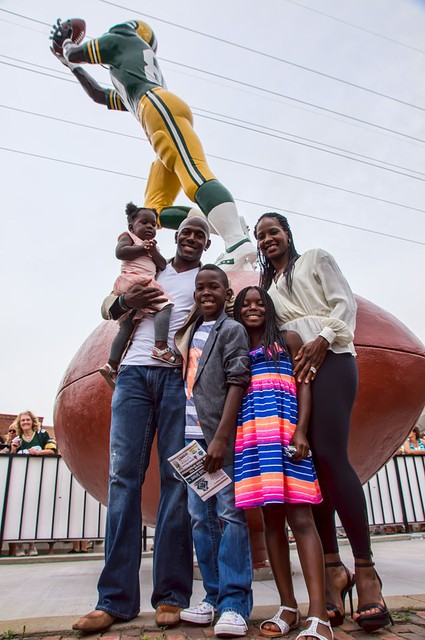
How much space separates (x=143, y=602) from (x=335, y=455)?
4.14ft

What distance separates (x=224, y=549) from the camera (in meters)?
1.77

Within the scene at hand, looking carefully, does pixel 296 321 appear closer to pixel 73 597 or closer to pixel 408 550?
pixel 73 597

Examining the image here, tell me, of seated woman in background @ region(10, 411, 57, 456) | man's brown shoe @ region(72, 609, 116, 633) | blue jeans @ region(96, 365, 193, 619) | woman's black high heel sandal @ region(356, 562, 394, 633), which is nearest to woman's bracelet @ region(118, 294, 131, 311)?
blue jeans @ region(96, 365, 193, 619)

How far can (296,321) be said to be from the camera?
213cm

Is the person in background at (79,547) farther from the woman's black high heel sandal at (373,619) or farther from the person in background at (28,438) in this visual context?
the woman's black high heel sandal at (373,619)

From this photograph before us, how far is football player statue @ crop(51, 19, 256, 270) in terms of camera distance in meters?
3.98

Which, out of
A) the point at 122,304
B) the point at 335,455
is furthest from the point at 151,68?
the point at 335,455

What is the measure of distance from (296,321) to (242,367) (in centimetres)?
36

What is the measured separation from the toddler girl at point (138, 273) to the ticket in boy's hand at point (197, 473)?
0.52 meters

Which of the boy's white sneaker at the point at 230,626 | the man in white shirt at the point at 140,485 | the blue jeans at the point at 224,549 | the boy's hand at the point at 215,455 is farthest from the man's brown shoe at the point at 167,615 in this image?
the boy's hand at the point at 215,455

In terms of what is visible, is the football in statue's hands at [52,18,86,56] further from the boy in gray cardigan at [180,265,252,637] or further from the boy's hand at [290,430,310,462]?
the boy's hand at [290,430,310,462]

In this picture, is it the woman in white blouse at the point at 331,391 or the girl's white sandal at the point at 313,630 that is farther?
the woman in white blouse at the point at 331,391

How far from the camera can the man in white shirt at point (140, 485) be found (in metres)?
1.90

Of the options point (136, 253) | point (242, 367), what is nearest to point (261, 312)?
point (242, 367)
